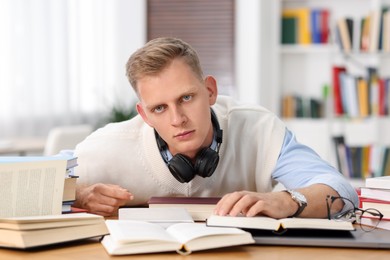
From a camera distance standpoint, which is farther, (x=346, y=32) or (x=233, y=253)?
(x=346, y=32)

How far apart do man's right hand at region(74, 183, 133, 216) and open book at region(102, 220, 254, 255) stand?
1.36 feet

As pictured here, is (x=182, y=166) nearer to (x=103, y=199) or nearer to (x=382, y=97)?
(x=103, y=199)

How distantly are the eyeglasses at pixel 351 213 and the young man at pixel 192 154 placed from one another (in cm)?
2

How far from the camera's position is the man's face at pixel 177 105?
6.68 ft

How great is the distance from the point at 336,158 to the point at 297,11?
1.21m

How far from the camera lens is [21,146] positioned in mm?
4527

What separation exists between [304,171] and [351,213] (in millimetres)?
284

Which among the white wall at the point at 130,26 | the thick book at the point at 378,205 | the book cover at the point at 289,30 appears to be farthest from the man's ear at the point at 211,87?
the white wall at the point at 130,26

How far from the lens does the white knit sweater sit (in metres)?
2.32

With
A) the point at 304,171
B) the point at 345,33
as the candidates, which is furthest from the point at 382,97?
the point at 304,171

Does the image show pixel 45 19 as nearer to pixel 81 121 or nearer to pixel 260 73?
pixel 81 121

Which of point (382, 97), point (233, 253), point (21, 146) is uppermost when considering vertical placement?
point (233, 253)

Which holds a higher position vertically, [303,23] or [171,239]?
[303,23]

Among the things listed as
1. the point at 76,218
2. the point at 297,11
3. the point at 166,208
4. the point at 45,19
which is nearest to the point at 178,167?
the point at 166,208
